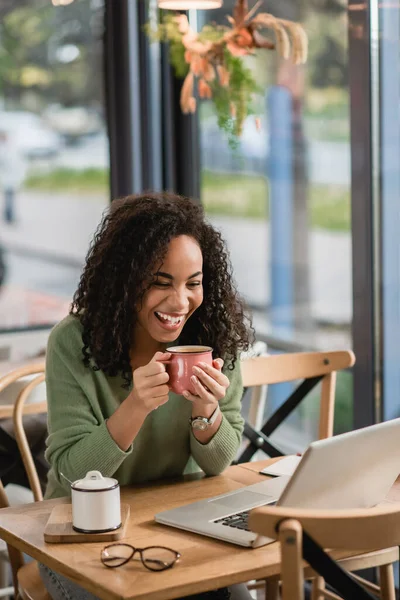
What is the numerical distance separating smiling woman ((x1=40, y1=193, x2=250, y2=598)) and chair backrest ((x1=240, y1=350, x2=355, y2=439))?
1.08 ft

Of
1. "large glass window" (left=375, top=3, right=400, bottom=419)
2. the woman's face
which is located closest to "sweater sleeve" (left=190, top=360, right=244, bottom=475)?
the woman's face

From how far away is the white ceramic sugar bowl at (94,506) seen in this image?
1.69 meters

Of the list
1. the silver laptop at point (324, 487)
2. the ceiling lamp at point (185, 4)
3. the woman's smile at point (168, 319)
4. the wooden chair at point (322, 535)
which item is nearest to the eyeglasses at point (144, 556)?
the silver laptop at point (324, 487)

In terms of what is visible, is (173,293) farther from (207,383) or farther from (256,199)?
(256,199)

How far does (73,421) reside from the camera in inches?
79.0

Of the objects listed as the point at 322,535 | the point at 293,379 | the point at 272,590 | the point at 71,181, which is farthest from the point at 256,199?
the point at 322,535

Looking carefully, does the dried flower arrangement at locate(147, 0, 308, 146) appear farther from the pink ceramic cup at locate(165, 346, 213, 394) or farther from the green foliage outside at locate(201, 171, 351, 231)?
the pink ceramic cup at locate(165, 346, 213, 394)

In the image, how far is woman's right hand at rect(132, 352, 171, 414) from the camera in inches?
73.5

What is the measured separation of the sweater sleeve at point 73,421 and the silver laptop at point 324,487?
0.73 ft

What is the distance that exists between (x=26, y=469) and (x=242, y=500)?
0.73m

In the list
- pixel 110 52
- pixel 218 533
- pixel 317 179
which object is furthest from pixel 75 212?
pixel 218 533

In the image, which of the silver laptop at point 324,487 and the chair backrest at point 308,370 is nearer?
the silver laptop at point 324,487

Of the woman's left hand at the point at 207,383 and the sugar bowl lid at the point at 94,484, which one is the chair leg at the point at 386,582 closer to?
the woman's left hand at the point at 207,383

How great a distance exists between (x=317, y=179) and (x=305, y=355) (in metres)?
0.91
